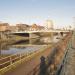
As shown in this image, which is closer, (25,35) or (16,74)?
(16,74)

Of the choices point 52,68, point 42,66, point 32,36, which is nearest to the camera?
point 52,68

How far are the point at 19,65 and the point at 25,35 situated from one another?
123m

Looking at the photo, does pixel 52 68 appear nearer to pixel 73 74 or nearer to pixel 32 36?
pixel 73 74

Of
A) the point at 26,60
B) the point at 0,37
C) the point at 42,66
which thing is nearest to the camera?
the point at 42,66

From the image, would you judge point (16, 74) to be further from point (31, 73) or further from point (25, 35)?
point (25, 35)

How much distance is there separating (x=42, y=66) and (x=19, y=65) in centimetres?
293

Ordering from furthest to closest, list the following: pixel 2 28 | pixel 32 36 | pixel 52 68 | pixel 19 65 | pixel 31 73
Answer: pixel 2 28, pixel 32 36, pixel 19 65, pixel 52 68, pixel 31 73

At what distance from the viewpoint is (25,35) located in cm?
14625

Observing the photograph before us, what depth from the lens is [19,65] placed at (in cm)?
2356

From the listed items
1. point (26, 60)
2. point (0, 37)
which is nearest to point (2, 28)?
point (0, 37)

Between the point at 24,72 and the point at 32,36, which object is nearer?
the point at 24,72

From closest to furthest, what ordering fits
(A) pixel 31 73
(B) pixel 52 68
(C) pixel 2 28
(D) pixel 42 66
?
(A) pixel 31 73 < (B) pixel 52 68 < (D) pixel 42 66 < (C) pixel 2 28

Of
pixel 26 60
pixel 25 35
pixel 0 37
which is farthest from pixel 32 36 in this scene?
pixel 26 60

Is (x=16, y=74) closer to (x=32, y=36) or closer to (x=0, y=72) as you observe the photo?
(x=0, y=72)
